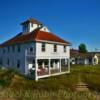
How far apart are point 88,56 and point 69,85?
138 feet

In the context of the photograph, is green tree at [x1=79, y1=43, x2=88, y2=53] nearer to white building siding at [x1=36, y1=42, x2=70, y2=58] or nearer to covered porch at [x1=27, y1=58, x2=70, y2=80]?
covered porch at [x1=27, y1=58, x2=70, y2=80]

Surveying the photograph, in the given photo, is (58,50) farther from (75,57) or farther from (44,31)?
(75,57)

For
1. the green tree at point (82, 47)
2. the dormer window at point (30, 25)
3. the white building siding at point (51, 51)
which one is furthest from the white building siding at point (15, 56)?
the green tree at point (82, 47)

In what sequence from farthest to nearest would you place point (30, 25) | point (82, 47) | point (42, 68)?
1. point (82, 47)
2. point (30, 25)
3. point (42, 68)

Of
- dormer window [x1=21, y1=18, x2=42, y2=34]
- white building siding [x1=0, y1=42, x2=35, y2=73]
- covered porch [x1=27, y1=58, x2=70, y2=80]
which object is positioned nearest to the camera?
covered porch [x1=27, y1=58, x2=70, y2=80]

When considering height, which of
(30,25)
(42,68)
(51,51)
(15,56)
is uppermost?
(30,25)

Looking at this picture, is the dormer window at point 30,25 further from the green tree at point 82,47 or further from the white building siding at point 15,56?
the green tree at point 82,47

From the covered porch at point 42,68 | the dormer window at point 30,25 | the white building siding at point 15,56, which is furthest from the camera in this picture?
the dormer window at point 30,25

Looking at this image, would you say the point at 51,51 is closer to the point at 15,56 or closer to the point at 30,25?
the point at 30,25

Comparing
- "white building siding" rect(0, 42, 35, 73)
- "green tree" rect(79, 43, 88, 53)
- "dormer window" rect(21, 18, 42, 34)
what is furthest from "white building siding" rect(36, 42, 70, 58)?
"green tree" rect(79, 43, 88, 53)

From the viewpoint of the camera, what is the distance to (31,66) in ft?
106

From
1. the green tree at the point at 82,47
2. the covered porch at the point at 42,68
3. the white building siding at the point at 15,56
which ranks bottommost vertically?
the covered porch at the point at 42,68

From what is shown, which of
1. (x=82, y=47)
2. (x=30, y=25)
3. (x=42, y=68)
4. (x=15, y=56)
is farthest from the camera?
(x=82, y=47)

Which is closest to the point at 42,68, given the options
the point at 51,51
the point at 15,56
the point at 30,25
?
the point at 51,51
